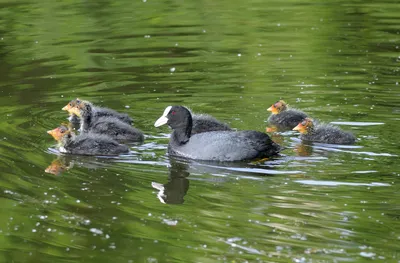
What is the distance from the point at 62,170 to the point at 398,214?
12.8 ft

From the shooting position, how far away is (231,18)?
2067cm

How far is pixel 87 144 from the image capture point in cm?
1124

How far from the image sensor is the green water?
822 cm

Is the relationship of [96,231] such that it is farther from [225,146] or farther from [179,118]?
[179,118]

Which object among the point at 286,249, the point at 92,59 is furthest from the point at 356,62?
the point at 286,249

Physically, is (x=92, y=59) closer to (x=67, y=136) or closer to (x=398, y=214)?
(x=67, y=136)

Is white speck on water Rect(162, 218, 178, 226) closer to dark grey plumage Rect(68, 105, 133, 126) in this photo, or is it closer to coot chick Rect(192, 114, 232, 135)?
coot chick Rect(192, 114, 232, 135)

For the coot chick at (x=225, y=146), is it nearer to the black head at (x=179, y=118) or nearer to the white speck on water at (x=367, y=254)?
the black head at (x=179, y=118)

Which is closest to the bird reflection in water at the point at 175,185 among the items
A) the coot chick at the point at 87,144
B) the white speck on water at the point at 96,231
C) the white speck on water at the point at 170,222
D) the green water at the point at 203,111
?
the green water at the point at 203,111

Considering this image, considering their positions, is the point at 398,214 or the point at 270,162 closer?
the point at 398,214

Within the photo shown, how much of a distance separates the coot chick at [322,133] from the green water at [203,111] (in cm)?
22

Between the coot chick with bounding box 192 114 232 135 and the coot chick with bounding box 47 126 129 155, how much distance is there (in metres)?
1.34

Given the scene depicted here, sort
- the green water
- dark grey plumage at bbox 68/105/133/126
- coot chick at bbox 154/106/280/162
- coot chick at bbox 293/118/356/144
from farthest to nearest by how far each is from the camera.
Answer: dark grey plumage at bbox 68/105/133/126 < coot chick at bbox 293/118/356/144 < coot chick at bbox 154/106/280/162 < the green water

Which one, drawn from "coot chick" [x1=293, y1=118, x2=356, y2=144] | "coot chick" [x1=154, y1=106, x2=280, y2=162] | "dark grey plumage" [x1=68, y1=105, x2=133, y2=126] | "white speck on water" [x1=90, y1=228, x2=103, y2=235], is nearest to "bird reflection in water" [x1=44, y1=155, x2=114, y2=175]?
"coot chick" [x1=154, y1=106, x2=280, y2=162]
